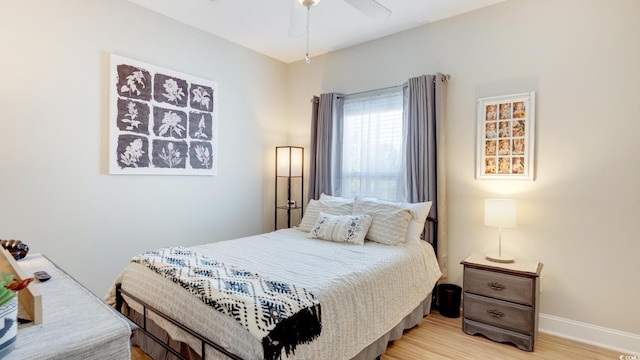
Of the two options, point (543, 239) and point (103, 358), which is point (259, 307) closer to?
point (103, 358)

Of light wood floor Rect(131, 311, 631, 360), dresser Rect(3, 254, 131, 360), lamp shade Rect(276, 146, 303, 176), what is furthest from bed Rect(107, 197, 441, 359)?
lamp shade Rect(276, 146, 303, 176)

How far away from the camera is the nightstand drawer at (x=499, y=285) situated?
2.42 meters

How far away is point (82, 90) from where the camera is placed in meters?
2.71

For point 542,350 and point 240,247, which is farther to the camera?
point 240,247

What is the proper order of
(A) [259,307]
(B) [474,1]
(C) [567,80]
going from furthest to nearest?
(B) [474,1] → (C) [567,80] → (A) [259,307]

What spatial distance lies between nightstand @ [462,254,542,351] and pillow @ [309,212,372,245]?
899 millimetres

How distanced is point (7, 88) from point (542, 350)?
171 inches

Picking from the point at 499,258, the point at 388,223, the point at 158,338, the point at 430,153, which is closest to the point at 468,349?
the point at 499,258

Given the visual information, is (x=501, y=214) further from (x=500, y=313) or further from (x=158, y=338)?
(x=158, y=338)

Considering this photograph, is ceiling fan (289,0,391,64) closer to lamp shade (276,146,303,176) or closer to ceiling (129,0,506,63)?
ceiling (129,0,506,63)

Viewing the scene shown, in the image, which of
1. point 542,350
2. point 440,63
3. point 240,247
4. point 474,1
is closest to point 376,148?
point 440,63

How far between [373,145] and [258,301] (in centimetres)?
257

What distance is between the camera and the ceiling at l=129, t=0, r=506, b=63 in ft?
9.72

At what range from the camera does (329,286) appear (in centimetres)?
183
